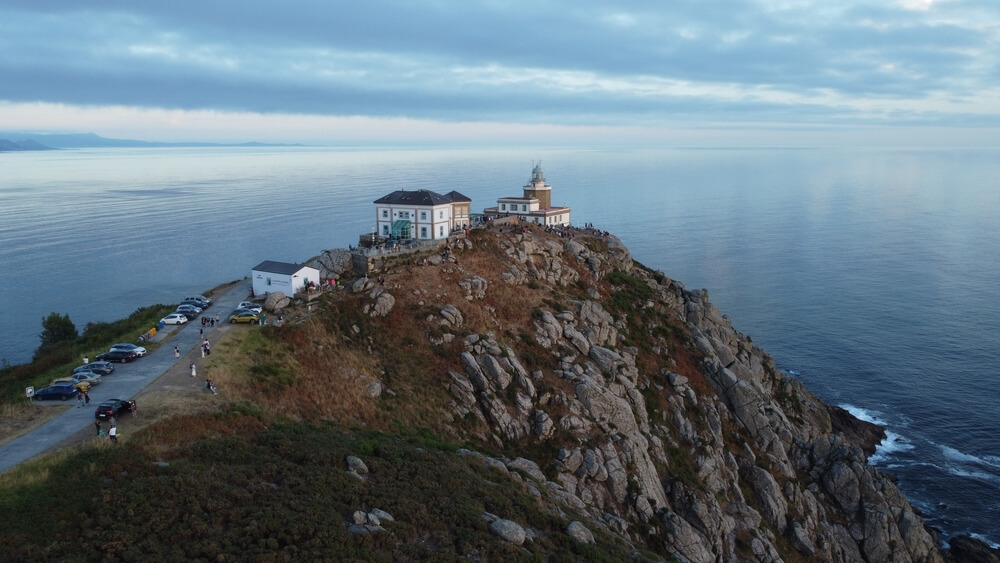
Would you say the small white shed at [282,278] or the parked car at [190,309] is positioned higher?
the small white shed at [282,278]

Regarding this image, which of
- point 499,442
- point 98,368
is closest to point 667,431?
point 499,442

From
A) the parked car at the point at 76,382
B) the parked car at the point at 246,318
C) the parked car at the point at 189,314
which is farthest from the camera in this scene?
the parked car at the point at 189,314

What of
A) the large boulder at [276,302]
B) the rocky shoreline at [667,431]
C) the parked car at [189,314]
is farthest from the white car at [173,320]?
the rocky shoreline at [667,431]

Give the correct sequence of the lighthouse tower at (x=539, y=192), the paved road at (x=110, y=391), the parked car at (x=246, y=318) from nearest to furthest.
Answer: the paved road at (x=110, y=391), the parked car at (x=246, y=318), the lighthouse tower at (x=539, y=192)

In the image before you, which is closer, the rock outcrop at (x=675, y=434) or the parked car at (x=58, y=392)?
the parked car at (x=58, y=392)

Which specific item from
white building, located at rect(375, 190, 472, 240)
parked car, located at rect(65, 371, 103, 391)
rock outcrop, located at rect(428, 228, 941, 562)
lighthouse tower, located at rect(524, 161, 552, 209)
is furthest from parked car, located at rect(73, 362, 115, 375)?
lighthouse tower, located at rect(524, 161, 552, 209)

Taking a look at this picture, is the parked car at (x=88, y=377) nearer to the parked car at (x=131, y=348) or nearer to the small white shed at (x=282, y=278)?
the parked car at (x=131, y=348)

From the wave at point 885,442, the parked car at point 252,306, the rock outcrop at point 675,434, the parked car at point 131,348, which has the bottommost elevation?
the wave at point 885,442
